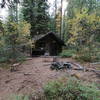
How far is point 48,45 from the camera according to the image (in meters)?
19.0

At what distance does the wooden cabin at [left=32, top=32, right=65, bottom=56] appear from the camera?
17.9 m

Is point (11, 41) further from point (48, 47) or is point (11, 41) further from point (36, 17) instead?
point (36, 17)

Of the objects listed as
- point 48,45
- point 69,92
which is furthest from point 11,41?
point 69,92

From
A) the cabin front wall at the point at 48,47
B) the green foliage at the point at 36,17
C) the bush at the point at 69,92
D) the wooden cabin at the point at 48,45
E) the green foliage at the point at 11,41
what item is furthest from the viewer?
the green foliage at the point at 36,17

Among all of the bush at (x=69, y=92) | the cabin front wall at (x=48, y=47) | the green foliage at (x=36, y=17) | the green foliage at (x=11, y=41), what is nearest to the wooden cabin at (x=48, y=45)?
the cabin front wall at (x=48, y=47)

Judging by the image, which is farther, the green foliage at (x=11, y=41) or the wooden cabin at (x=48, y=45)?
the wooden cabin at (x=48, y=45)

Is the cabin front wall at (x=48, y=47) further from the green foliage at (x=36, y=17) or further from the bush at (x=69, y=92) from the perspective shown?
the bush at (x=69, y=92)

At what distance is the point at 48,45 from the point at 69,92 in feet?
49.3

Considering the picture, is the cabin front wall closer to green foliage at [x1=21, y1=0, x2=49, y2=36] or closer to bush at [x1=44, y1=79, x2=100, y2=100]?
green foliage at [x1=21, y1=0, x2=49, y2=36]

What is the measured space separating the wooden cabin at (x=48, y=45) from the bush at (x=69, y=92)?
13250 millimetres

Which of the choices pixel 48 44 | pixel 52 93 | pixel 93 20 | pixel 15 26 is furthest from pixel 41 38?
pixel 52 93

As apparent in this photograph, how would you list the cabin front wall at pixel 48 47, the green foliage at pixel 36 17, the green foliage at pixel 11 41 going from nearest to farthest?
1. the green foliage at pixel 11 41
2. the cabin front wall at pixel 48 47
3. the green foliage at pixel 36 17

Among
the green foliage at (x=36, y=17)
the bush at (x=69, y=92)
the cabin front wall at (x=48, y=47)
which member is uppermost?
the green foliage at (x=36, y=17)

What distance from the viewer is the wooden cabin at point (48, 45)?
1787cm
